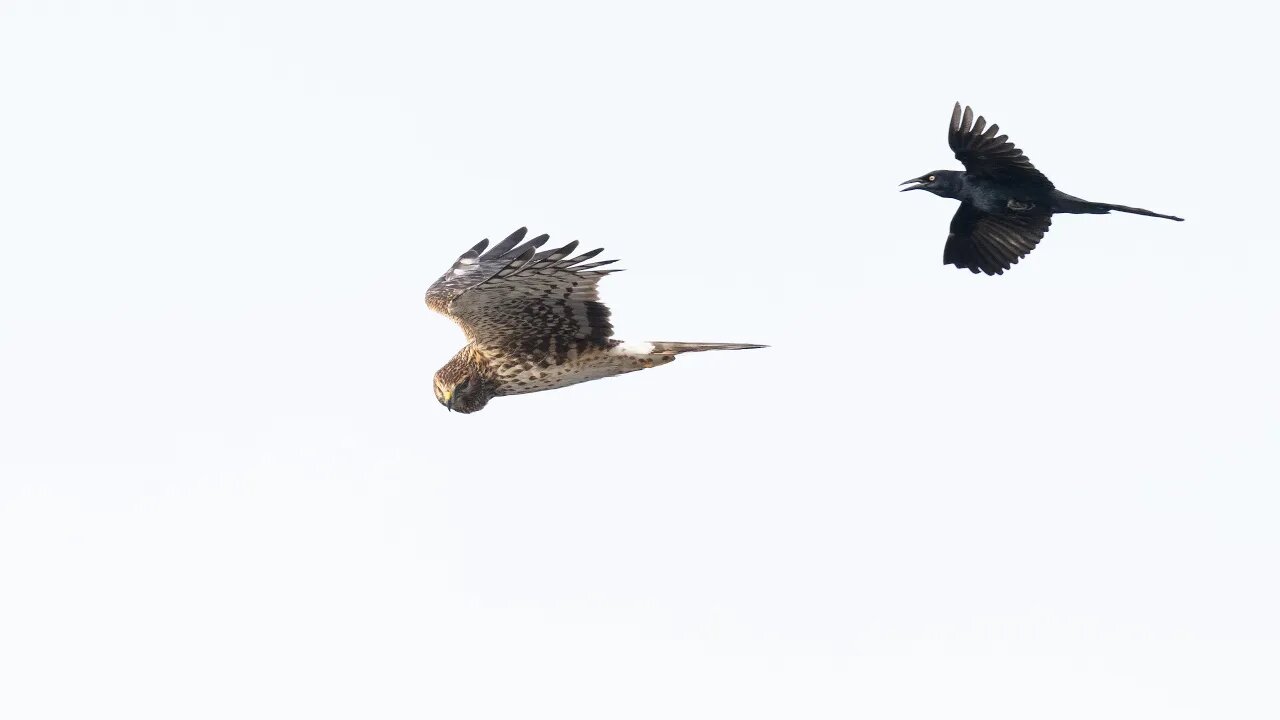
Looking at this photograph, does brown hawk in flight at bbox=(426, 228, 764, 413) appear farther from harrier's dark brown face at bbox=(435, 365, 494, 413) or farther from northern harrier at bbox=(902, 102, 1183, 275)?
northern harrier at bbox=(902, 102, 1183, 275)

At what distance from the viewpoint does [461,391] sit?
1410 cm

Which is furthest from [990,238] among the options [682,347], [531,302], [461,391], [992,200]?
[461,391]

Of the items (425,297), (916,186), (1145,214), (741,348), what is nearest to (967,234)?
(916,186)

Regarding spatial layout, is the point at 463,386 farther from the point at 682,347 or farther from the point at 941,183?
the point at 941,183

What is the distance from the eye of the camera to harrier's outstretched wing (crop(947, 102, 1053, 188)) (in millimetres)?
16141

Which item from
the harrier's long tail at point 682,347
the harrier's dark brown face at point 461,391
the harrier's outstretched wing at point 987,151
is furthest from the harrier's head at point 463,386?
the harrier's outstretched wing at point 987,151

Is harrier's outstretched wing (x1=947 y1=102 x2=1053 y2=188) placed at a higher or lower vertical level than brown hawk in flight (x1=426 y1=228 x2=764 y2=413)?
higher

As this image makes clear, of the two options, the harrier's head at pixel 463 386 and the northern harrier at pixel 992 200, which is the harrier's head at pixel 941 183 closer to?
the northern harrier at pixel 992 200

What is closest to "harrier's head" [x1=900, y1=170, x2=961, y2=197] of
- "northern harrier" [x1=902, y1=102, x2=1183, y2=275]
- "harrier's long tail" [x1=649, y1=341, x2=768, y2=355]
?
"northern harrier" [x1=902, y1=102, x2=1183, y2=275]

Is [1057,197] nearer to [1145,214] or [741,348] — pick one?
[1145,214]

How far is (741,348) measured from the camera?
13734 millimetres

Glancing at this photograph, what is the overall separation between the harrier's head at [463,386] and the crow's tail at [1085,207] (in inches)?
221

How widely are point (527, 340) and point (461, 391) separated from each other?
26.8 inches

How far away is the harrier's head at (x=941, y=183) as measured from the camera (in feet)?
55.0
